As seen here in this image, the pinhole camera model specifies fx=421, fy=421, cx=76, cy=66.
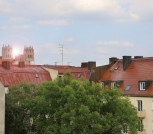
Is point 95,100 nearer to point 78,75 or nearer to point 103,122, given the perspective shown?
point 103,122

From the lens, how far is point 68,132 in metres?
50.1

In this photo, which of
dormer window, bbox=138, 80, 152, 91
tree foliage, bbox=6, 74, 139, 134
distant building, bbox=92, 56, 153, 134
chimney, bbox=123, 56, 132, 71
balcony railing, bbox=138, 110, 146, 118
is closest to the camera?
tree foliage, bbox=6, 74, 139, 134

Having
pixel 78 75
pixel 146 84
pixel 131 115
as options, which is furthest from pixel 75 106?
pixel 78 75

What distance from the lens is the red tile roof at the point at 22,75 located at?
80188 mm

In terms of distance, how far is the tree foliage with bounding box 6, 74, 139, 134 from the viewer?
5106cm

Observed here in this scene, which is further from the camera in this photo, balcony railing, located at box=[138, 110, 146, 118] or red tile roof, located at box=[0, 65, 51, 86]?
red tile roof, located at box=[0, 65, 51, 86]

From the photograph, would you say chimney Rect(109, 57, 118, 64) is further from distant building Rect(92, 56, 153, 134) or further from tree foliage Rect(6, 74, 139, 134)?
tree foliage Rect(6, 74, 139, 134)

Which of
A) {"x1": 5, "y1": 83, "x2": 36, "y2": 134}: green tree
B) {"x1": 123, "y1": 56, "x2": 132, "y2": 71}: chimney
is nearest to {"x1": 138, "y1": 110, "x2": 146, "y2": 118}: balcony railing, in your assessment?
{"x1": 123, "y1": 56, "x2": 132, "y2": 71}: chimney

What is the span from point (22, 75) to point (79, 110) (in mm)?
34324

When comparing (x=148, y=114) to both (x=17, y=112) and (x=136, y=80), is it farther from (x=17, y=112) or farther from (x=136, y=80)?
(x=17, y=112)

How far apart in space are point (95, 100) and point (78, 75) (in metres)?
33.2

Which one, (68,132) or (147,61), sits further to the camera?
(147,61)

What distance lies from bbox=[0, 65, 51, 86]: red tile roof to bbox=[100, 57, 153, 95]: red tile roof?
44.1 feet

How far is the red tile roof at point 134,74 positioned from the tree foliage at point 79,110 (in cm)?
1307
